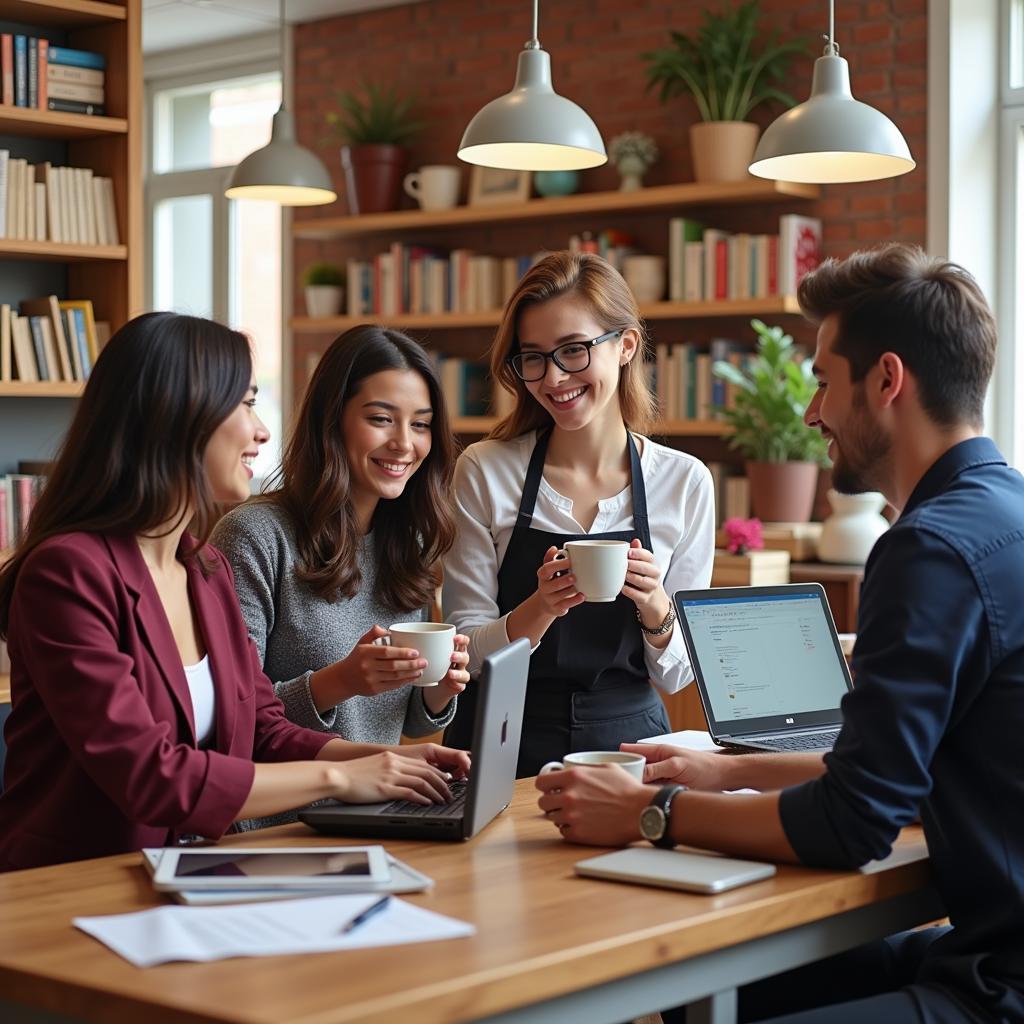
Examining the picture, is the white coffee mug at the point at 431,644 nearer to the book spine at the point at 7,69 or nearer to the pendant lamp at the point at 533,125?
the pendant lamp at the point at 533,125

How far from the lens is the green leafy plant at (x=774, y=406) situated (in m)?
4.91

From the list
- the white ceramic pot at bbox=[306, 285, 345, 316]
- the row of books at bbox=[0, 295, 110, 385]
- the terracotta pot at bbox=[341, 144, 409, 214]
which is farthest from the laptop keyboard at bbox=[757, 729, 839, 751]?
the white ceramic pot at bbox=[306, 285, 345, 316]

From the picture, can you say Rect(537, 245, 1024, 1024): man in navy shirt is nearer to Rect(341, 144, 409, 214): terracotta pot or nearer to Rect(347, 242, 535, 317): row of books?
Rect(347, 242, 535, 317): row of books

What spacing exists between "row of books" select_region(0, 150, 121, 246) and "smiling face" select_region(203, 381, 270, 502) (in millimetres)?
2827

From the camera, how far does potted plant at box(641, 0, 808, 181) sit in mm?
5277

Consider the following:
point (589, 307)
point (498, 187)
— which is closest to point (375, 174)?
point (498, 187)

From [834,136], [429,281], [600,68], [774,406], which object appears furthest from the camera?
[429,281]

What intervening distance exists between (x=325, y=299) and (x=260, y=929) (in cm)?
542

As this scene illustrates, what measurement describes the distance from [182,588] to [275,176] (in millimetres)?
3343

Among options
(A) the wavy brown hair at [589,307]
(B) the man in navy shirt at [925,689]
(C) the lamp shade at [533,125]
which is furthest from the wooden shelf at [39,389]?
(B) the man in navy shirt at [925,689]

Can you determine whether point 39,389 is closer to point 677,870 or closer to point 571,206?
point 571,206

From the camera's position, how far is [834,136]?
303 cm

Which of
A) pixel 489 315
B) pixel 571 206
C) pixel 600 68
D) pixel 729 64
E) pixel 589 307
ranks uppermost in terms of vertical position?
pixel 600 68

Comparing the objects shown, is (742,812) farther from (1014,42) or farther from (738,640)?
(1014,42)
